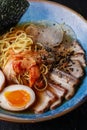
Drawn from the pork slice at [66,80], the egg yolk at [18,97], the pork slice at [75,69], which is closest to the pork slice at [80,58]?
the pork slice at [75,69]

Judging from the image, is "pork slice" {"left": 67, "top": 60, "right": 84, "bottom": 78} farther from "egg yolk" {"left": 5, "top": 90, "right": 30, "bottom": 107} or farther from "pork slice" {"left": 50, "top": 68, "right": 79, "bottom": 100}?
"egg yolk" {"left": 5, "top": 90, "right": 30, "bottom": 107}

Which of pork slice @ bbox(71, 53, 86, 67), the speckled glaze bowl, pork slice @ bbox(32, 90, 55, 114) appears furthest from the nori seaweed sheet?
pork slice @ bbox(32, 90, 55, 114)

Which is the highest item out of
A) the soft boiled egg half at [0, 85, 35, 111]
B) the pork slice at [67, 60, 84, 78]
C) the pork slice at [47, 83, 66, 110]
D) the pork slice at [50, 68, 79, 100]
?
the pork slice at [67, 60, 84, 78]

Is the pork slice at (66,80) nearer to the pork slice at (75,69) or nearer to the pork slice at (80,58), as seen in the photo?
the pork slice at (75,69)

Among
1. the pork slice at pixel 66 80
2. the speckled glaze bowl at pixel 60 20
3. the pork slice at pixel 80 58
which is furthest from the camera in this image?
the pork slice at pixel 80 58

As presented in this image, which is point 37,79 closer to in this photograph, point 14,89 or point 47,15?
point 14,89

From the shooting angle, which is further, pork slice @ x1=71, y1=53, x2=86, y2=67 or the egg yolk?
pork slice @ x1=71, y1=53, x2=86, y2=67
